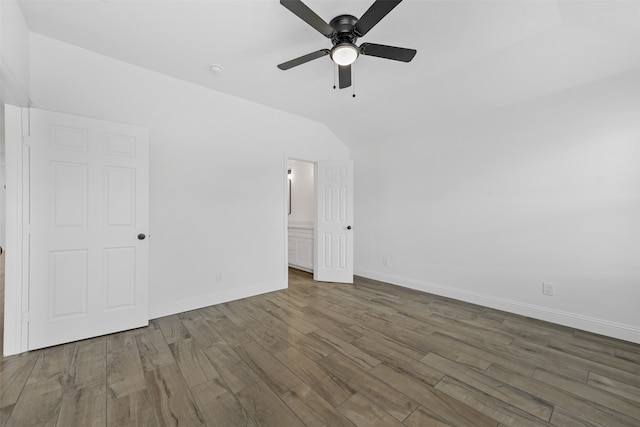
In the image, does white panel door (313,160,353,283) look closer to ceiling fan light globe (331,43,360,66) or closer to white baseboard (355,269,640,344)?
white baseboard (355,269,640,344)

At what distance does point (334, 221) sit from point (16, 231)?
360 centimetres

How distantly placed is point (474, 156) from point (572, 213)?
3.95 ft

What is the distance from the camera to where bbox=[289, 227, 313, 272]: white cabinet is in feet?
16.5

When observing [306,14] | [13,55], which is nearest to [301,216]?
[306,14]

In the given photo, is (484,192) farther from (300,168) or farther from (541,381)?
(300,168)

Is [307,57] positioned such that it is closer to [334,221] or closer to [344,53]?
[344,53]

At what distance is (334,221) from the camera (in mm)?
4445

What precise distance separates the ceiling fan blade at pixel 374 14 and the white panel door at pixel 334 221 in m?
2.62

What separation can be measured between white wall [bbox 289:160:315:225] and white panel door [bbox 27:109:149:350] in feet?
11.0

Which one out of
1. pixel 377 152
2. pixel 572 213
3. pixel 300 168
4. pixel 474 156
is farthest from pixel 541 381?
pixel 300 168

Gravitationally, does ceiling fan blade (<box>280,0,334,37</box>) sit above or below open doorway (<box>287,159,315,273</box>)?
above

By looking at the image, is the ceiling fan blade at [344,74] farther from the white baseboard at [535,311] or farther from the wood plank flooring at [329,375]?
the white baseboard at [535,311]

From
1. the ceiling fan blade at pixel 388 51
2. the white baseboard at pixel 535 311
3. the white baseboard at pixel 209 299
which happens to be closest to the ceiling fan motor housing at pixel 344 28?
the ceiling fan blade at pixel 388 51

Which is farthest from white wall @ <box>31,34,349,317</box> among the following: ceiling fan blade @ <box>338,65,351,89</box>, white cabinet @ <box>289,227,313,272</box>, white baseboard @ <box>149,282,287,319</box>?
ceiling fan blade @ <box>338,65,351,89</box>
